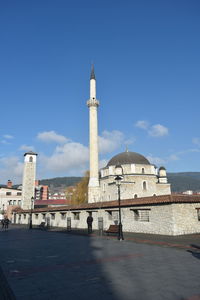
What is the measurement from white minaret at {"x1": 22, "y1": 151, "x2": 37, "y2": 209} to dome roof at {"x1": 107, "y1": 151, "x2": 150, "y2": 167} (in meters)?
18.1

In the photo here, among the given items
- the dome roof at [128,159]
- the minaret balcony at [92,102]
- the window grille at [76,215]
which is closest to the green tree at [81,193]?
the dome roof at [128,159]

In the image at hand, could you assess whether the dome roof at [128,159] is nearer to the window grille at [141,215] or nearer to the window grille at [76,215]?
the window grille at [76,215]

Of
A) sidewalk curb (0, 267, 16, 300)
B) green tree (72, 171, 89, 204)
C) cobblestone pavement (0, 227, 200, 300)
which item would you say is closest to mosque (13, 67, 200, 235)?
cobblestone pavement (0, 227, 200, 300)

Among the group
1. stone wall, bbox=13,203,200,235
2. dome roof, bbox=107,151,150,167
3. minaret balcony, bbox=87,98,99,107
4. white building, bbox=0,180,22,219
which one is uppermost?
minaret balcony, bbox=87,98,99,107

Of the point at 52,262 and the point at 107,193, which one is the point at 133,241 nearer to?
the point at 52,262

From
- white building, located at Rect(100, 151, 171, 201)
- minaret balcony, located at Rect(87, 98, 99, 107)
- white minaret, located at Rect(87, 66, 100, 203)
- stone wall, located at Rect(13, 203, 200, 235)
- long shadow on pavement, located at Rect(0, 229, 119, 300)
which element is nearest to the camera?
long shadow on pavement, located at Rect(0, 229, 119, 300)

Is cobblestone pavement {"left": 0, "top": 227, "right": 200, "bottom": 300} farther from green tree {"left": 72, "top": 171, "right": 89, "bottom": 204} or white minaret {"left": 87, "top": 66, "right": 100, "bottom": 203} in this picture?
green tree {"left": 72, "top": 171, "right": 89, "bottom": 204}

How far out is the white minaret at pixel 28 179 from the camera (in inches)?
1991

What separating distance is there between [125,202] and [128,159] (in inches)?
920

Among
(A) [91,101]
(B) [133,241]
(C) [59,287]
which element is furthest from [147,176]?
(C) [59,287]

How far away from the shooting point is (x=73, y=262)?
8.78 meters

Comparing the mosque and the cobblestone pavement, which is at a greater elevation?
the mosque

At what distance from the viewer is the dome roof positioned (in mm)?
44000

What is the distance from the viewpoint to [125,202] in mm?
21297
